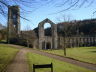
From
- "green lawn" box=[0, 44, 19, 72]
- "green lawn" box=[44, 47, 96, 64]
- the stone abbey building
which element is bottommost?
"green lawn" box=[44, 47, 96, 64]

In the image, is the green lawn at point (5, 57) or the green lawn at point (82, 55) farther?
the green lawn at point (82, 55)

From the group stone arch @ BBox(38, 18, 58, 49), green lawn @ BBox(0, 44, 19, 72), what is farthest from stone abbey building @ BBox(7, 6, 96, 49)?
green lawn @ BBox(0, 44, 19, 72)

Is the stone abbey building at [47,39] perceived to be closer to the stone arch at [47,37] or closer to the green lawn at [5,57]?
the stone arch at [47,37]

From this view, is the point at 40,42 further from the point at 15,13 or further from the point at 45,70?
the point at 15,13

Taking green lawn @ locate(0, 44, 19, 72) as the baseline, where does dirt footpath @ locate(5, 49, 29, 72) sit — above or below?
below

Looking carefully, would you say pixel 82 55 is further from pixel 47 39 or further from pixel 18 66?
pixel 47 39

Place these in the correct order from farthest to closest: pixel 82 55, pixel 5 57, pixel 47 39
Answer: pixel 47 39 → pixel 82 55 → pixel 5 57

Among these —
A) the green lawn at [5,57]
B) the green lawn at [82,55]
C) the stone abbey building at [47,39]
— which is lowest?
the green lawn at [82,55]

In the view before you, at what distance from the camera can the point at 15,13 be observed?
33.6 feet

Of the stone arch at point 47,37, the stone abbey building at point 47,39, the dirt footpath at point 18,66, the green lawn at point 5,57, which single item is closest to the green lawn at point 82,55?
the stone abbey building at point 47,39

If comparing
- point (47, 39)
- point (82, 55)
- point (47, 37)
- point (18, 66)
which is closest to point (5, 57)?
point (18, 66)

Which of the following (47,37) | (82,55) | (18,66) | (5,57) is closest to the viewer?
(18,66)

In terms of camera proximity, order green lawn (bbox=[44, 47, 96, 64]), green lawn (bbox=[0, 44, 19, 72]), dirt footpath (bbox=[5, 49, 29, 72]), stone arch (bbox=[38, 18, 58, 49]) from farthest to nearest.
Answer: stone arch (bbox=[38, 18, 58, 49]) < green lawn (bbox=[44, 47, 96, 64]) < green lawn (bbox=[0, 44, 19, 72]) < dirt footpath (bbox=[5, 49, 29, 72])

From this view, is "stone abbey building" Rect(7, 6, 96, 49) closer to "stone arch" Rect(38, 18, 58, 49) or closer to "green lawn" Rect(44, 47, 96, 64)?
"stone arch" Rect(38, 18, 58, 49)
